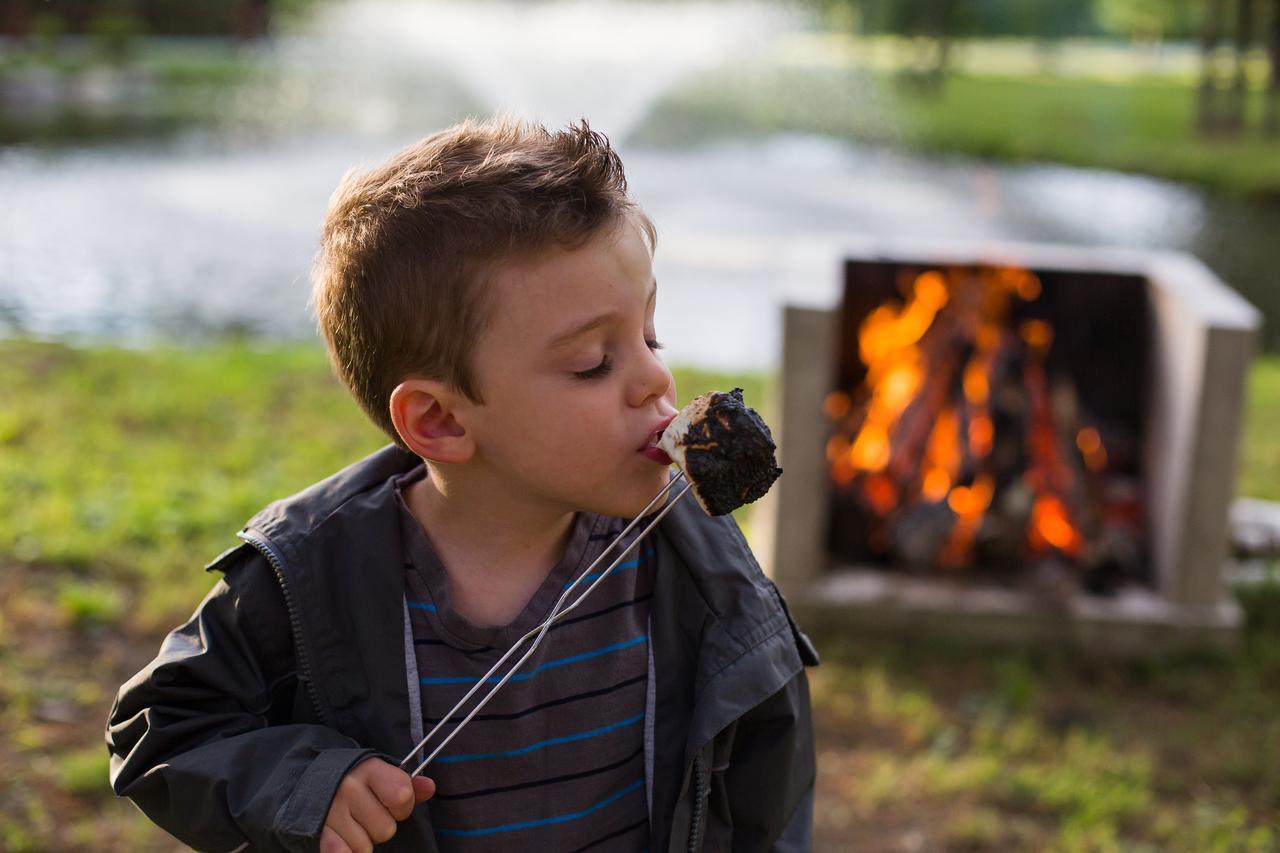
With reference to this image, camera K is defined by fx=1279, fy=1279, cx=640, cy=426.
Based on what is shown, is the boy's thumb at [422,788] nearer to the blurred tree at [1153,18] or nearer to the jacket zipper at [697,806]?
the jacket zipper at [697,806]

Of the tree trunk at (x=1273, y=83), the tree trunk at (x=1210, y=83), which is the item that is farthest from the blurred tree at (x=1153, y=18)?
the tree trunk at (x=1273, y=83)

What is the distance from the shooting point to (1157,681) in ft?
11.1

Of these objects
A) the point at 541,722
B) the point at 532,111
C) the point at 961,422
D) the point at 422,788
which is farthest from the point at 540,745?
the point at 532,111

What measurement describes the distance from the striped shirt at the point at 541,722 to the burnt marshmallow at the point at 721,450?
0.22 metres

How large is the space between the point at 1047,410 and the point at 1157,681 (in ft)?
2.70

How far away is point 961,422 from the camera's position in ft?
12.1

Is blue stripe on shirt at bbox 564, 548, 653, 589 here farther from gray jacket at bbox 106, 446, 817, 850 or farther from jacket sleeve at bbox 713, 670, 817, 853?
jacket sleeve at bbox 713, 670, 817, 853

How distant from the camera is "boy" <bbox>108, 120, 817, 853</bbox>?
1340 mm

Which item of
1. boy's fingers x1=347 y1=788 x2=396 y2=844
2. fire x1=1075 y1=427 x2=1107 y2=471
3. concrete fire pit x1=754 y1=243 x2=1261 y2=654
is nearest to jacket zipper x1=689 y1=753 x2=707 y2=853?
boy's fingers x1=347 y1=788 x2=396 y2=844

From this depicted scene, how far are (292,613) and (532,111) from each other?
14.5 feet

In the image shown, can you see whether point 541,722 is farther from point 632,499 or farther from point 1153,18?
point 1153,18

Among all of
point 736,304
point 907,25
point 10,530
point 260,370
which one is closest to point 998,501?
point 10,530

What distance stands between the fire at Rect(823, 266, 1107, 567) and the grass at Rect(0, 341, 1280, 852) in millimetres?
400

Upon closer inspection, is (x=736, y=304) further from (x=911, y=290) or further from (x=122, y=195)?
(x=122, y=195)
